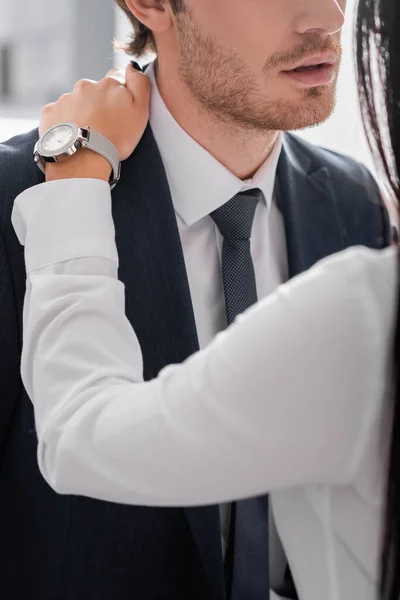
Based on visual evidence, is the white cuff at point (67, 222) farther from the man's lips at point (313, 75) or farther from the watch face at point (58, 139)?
the man's lips at point (313, 75)

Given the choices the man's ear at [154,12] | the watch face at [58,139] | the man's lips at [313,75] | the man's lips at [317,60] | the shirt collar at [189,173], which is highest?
the man's ear at [154,12]

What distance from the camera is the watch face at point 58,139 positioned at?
1021 mm

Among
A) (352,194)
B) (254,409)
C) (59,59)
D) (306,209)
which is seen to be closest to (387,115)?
(254,409)

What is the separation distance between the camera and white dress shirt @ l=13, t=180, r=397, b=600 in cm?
67

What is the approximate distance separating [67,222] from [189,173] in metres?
0.31

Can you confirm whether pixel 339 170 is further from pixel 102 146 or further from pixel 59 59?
pixel 59 59

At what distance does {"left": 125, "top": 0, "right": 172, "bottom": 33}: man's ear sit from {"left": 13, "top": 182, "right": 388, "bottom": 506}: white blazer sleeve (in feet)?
1.94

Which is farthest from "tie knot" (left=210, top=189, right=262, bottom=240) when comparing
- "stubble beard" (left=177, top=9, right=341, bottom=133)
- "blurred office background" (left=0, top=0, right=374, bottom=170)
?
"blurred office background" (left=0, top=0, right=374, bottom=170)

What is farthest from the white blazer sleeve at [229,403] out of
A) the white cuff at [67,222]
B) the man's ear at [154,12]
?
the man's ear at [154,12]

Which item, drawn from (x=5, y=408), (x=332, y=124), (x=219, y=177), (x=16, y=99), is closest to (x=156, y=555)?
(x=5, y=408)

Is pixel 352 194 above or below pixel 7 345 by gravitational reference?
above

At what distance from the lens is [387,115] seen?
0.77 meters

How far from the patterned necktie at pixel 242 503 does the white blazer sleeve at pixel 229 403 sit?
1.09ft

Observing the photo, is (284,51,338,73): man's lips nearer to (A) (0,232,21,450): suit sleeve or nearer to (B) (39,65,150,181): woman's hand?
(B) (39,65,150,181): woman's hand
